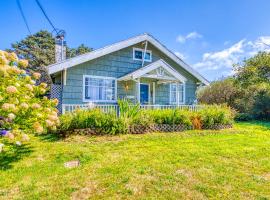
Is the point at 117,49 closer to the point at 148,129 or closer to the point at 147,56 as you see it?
the point at 147,56

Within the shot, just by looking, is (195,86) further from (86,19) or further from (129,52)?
(86,19)

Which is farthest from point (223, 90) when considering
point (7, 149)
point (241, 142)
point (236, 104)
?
point (7, 149)

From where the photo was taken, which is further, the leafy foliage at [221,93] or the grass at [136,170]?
the leafy foliage at [221,93]

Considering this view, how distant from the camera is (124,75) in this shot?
41.4ft

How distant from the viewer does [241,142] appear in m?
7.17

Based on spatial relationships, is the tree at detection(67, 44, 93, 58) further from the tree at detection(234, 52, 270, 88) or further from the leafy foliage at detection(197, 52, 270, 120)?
the tree at detection(234, 52, 270, 88)

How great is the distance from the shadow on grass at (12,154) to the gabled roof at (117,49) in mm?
4834

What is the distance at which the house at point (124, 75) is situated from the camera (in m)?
11.1

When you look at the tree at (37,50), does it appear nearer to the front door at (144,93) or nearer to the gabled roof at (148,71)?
the front door at (144,93)

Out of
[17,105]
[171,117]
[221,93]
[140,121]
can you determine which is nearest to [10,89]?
[17,105]

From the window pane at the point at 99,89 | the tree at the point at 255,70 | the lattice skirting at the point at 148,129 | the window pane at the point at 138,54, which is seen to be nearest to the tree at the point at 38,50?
the window pane at the point at 138,54

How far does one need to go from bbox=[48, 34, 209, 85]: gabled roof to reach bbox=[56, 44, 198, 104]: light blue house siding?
1.48 ft

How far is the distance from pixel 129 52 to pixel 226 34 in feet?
31.2

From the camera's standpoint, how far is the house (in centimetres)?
1109
